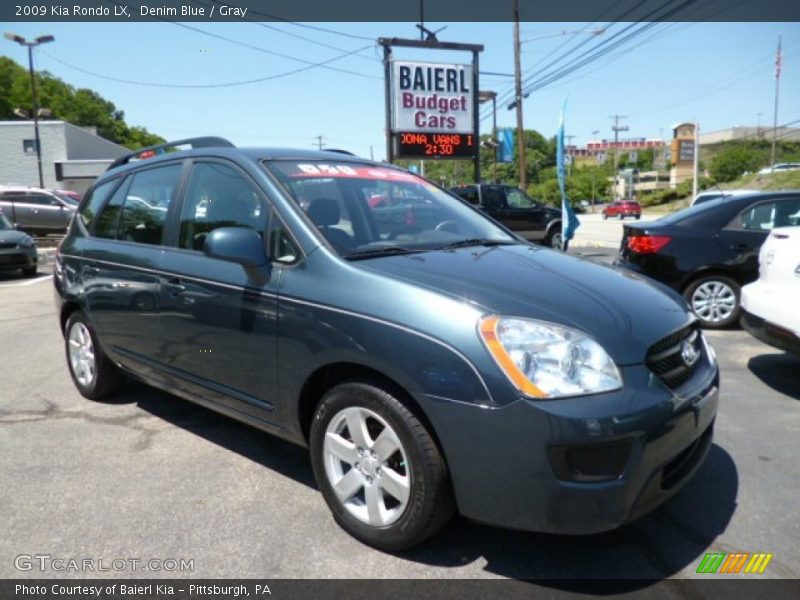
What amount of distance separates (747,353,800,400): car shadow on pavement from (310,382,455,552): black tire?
3523 millimetres

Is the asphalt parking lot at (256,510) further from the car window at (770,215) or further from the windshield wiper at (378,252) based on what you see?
the car window at (770,215)

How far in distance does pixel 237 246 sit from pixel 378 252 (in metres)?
0.65

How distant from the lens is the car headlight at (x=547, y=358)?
7.14ft

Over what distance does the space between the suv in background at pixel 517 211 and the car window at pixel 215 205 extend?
13101 mm

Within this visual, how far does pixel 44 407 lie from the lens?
14.8ft

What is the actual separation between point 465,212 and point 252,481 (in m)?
1.99

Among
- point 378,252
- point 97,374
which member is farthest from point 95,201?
point 378,252

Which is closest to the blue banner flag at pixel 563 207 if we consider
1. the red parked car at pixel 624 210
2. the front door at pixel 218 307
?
the front door at pixel 218 307

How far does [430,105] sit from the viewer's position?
56.3ft

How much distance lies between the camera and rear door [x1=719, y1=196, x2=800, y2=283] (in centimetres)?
664

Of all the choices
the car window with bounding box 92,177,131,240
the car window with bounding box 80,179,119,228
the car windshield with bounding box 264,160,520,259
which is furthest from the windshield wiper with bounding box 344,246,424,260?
the car window with bounding box 80,179,119,228

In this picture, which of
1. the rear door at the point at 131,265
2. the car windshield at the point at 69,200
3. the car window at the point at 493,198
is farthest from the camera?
the car windshield at the point at 69,200

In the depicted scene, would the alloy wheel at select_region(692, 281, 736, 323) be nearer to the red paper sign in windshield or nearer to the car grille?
the red paper sign in windshield

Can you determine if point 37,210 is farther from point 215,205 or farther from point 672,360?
point 672,360
